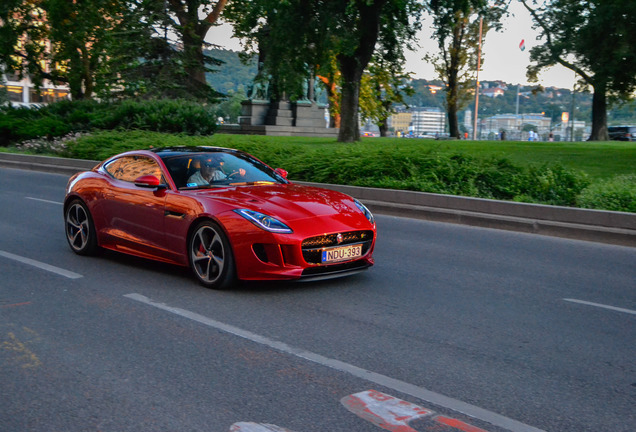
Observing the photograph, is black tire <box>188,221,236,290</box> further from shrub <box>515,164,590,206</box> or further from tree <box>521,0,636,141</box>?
tree <box>521,0,636,141</box>

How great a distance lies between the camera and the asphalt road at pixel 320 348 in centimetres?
443

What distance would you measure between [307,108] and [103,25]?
1267 centimetres

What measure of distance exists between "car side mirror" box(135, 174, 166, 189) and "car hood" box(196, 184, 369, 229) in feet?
1.88

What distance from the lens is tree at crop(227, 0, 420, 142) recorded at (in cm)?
2627

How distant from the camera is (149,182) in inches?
322

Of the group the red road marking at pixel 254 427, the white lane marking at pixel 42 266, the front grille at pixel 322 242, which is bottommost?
the white lane marking at pixel 42 266

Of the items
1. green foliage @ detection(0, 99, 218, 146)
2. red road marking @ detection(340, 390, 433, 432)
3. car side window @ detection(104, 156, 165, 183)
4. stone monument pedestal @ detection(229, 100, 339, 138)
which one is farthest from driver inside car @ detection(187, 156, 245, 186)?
stone monument pedestal @ detection(229, 100, 339, 138)

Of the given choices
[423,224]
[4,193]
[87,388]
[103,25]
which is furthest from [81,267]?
[103,25]

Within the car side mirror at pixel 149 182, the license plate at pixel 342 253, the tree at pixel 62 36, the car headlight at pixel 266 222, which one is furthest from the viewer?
the tree at pixel 62 36

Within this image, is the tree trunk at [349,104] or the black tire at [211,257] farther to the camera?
the tree trunk at [349,104]

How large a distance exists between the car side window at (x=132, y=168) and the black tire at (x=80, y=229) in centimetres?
61

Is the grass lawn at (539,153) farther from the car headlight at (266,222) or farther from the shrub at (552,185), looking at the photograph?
the car headlight at (266,222)

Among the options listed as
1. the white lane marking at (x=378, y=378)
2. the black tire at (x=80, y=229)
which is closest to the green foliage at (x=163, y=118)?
the black tire at (x=80, y=229)

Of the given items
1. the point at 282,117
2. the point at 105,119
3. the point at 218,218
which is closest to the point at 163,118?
the point at 105,119
